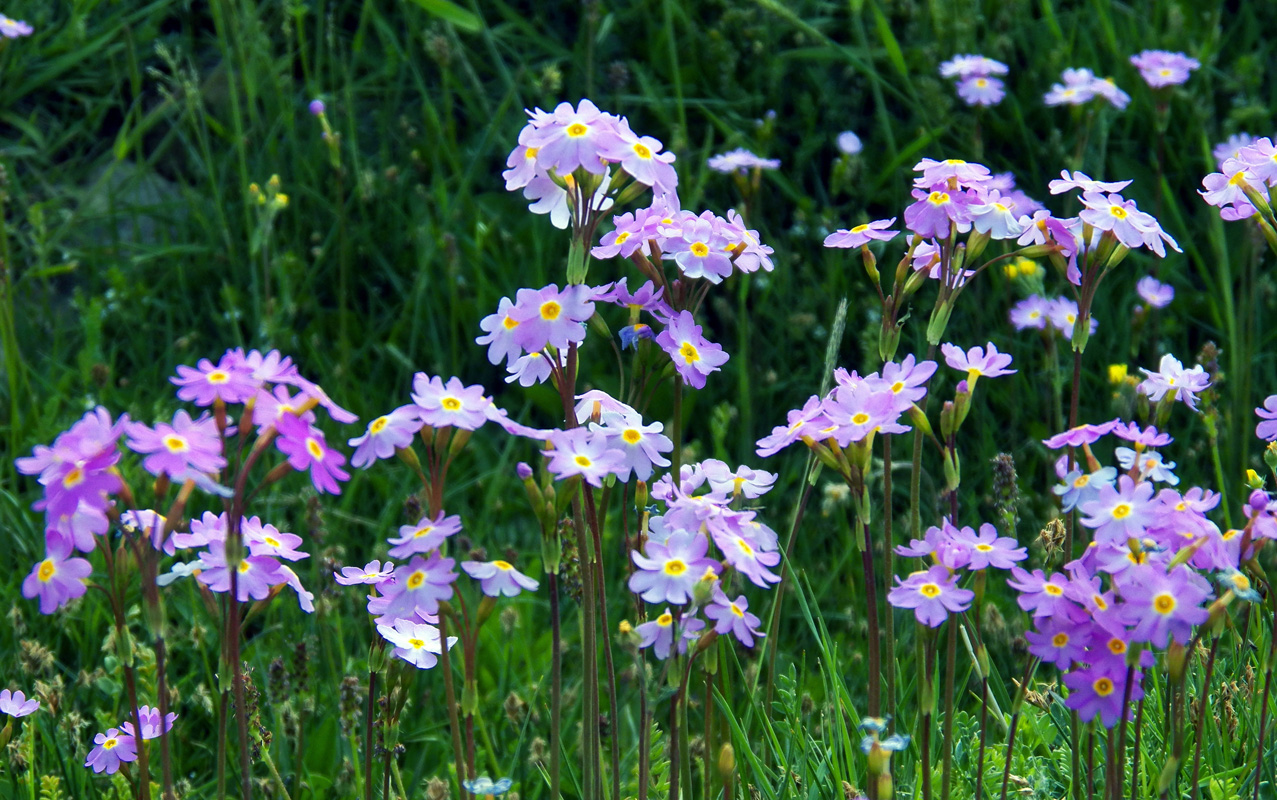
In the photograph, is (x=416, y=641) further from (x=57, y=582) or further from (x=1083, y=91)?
(x=1083, y=91)

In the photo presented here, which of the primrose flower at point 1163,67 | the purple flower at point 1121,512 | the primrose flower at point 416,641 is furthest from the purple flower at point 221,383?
the primrose flower at point 1163,67

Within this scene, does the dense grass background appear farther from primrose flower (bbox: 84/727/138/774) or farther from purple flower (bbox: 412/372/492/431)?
purple flower (bbox: 412/372/492/431)

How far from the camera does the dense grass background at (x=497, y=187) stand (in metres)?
3.89

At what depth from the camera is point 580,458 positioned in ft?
5.44

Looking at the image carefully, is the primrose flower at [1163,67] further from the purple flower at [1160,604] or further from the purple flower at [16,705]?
the purple flower at [16,705]

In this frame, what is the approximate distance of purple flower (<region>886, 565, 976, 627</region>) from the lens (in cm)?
167

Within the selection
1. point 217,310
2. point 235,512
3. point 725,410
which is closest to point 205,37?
point 217,310

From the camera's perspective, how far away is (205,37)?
510cm

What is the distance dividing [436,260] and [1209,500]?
314cm

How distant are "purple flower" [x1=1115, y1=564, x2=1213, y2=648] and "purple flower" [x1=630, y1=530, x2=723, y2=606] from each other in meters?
0.52

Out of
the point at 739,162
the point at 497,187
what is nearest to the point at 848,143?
the point at 739,162

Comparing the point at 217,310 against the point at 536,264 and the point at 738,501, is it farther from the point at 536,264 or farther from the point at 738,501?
the point at 738,501

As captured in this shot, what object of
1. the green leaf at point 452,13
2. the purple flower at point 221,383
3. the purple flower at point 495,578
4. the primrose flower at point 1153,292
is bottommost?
the purple flower at point 495,578

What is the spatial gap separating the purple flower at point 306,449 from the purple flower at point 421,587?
147mm
